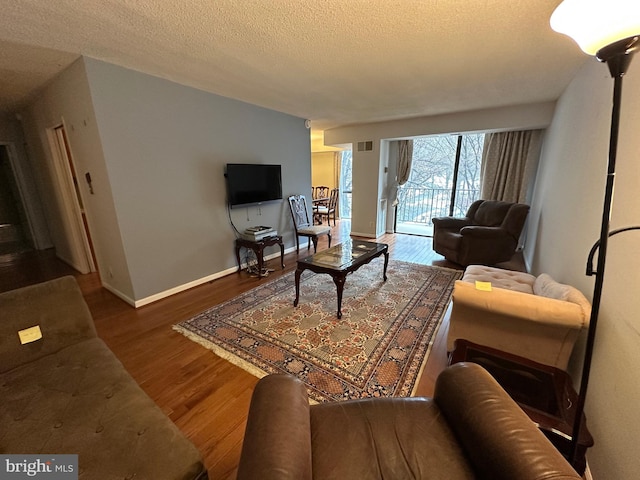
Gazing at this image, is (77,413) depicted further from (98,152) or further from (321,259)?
(98,152)

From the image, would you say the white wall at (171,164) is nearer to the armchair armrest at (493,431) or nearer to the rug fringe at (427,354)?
the rug fringe at (427,354)

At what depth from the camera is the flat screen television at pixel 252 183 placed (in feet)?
11.2

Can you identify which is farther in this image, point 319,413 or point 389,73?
point 389,73

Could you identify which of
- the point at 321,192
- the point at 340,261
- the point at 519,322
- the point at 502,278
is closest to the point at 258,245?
the point at 340,261

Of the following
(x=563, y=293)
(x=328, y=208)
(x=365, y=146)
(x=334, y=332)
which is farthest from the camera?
(x=328, y=208)

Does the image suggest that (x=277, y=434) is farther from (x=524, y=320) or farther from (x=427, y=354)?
(x=427, y=354)

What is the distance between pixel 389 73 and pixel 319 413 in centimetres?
290

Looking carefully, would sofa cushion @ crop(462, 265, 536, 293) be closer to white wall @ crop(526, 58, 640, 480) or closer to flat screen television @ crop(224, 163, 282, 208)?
white wall @ crop(526, 58, 640, 480)

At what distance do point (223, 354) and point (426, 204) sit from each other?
17.6ft

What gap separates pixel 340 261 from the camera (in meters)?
2.69

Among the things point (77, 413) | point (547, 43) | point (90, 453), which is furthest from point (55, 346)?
point (547, 43)

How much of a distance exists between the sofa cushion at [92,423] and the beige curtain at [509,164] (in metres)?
5.39

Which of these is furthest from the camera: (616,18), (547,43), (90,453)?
(547,43)

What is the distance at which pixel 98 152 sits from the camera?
7.95 feet
